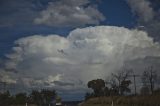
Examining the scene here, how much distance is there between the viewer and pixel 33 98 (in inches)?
6004

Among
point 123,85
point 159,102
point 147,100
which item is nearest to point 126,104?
point 147,100

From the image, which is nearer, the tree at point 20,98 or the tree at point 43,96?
the tree at point 20,98

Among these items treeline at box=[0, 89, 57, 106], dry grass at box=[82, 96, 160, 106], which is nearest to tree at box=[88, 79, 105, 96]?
treeline at box=[0, 89, 57, 106]

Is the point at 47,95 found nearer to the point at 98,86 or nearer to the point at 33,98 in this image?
the point at 33,98

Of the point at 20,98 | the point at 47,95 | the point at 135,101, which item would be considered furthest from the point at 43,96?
the point at 135,101

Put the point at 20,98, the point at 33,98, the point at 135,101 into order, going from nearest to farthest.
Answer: the point at 135,101
the point at 20,98
the point at 33,98

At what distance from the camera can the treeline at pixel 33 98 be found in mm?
130875

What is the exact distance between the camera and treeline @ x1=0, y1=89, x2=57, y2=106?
131 meters

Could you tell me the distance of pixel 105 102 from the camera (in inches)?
3939

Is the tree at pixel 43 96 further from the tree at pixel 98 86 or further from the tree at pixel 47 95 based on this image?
the tree at pixel 98 86

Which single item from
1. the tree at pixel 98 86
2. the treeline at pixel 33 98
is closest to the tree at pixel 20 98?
the treeline at pixel 33 98

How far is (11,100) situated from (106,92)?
1698 inches

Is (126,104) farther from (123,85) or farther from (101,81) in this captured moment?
(101,81)

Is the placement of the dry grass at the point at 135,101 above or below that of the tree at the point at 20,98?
below
